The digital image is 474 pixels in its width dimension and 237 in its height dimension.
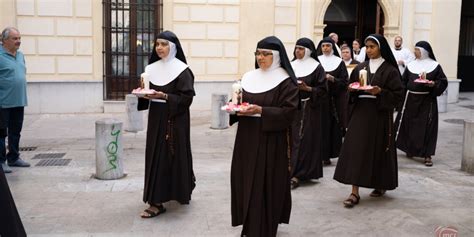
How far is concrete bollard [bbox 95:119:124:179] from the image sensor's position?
731 cm

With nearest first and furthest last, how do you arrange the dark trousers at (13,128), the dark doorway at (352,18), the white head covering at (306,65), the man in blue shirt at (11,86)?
the white head covering at (306,65) < the man in blue shirt at (11,86) < the dark trousers at (13,128) < the dark doorway at (352,18)

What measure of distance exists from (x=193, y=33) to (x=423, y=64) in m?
7.06

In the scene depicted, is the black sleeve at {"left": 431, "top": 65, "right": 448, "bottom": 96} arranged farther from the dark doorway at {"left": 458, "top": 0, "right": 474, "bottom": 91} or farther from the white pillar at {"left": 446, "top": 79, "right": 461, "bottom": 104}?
the dark doorway at {"left": 458, "top": 0, "right": 474, "bottom": 91}

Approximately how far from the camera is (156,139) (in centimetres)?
574

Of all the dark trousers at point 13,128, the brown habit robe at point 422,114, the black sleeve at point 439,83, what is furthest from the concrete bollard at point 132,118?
the black sleeve at point 439,83

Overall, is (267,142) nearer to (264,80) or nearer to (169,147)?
(264,80)

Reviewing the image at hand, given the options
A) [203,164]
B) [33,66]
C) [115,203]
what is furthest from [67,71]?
[115,203]

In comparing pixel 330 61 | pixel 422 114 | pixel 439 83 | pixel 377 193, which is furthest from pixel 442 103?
pixel 377 193

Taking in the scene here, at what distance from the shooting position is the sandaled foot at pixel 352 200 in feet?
20.5

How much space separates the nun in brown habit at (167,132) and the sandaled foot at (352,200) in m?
1.86

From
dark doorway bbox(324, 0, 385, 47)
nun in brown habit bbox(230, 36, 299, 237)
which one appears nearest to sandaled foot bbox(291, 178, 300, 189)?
nun in brown habit bbox(230, 36, 299, 237)

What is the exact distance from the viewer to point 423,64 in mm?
8828

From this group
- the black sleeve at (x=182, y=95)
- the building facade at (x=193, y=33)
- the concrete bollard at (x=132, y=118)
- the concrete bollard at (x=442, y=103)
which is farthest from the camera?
the concrete bollard at (x=442, y=103)

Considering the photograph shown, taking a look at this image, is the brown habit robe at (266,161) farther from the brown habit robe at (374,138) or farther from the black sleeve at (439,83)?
the black sleeve at (439,83)
